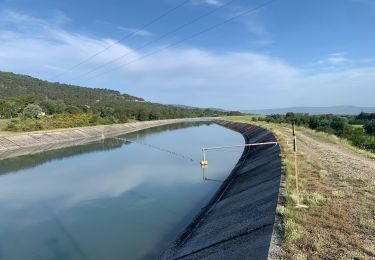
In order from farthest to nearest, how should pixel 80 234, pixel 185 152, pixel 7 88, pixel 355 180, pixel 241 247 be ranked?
pixel 7 88, pixel 185 152, pixel 80 234, pixel 355 180, pixel 241 247

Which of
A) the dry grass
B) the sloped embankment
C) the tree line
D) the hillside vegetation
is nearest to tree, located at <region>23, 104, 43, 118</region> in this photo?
the hillside vegetation

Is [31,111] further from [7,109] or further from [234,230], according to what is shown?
[234,230]

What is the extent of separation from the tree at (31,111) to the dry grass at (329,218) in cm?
8096

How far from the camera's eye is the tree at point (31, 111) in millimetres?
84900

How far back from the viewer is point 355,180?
46.6 ft

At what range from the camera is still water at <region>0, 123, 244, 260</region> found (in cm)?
1395

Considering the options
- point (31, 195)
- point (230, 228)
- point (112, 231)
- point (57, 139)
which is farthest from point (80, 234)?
point (57, 139)

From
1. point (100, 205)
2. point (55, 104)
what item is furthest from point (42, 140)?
point (100, 205)

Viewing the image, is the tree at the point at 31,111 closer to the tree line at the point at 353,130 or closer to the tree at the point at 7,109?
the tree at the point at 7,109

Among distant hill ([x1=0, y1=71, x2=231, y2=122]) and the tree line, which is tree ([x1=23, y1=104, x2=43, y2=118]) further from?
the tree line

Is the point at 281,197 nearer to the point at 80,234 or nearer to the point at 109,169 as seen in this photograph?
the point at 80,234

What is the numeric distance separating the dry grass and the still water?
17.9 ft

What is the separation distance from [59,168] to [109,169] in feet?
18.7

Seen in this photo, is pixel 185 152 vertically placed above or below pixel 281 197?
below
